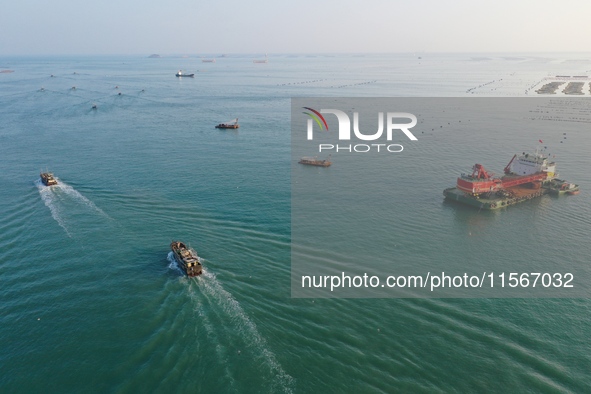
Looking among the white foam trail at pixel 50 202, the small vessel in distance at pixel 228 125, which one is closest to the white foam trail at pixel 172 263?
the white foam trail at pixel 50 202

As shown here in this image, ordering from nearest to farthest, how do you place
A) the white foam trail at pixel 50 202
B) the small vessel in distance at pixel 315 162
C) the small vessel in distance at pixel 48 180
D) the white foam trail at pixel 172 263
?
the white foam trail at pixel 172 263, the white foam trail at pixel 50 202, the small vessel in distance at pixel 48 180, the small vessel in distance at pixel 315 162

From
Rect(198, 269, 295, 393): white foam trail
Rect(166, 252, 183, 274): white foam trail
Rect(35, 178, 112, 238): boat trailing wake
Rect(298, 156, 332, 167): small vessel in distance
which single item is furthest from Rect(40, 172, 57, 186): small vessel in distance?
Rect(298, 156, 332, 167): small vessel in distance

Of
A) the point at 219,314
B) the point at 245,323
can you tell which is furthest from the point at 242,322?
the point at 219,314

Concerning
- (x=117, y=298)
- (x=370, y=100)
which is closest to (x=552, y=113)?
(x=370, y=100)

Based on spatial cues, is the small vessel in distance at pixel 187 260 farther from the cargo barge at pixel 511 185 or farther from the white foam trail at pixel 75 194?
the cargo barge at pixel 511 185

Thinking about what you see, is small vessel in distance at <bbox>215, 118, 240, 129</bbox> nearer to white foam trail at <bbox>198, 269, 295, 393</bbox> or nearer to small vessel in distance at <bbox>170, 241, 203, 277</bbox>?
small vessel in distance at <bbox>170, 241, 203, 277</bbox>

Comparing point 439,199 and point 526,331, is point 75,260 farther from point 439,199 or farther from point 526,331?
point 439,199
